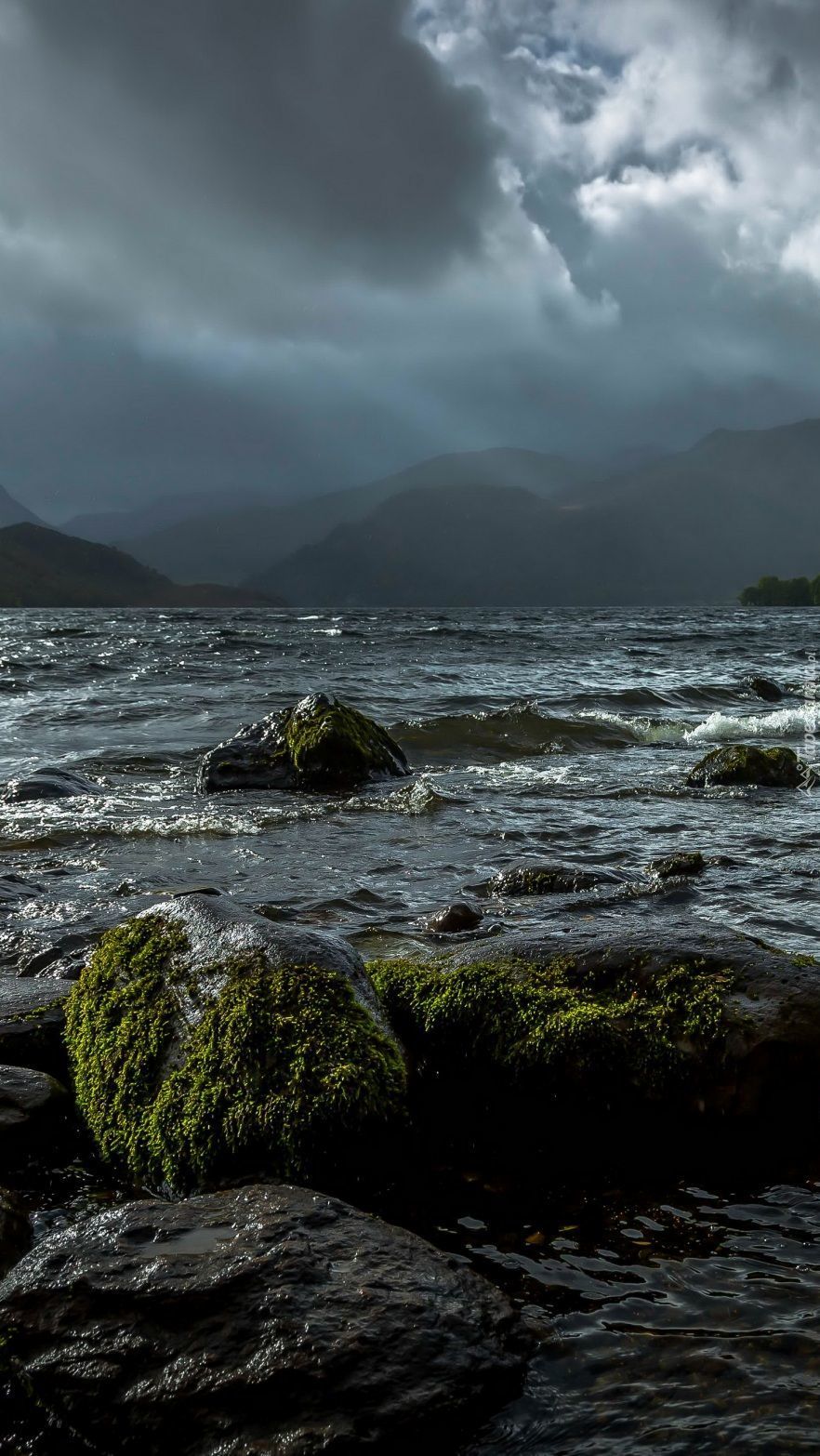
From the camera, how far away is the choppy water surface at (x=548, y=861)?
106 inches

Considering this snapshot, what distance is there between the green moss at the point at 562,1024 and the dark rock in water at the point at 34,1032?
160 cm

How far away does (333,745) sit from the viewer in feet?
40.8

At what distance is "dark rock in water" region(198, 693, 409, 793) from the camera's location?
1232cm

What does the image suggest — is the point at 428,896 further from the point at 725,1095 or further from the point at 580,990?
the point at 725,1095

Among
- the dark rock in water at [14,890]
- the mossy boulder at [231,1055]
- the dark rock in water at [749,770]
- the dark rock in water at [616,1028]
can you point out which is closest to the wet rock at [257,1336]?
the mossy boulder at [231,1055]

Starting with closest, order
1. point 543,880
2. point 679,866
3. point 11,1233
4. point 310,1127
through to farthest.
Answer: point 11,1233 → point 310,1127 → point 543,880 → point 679,866

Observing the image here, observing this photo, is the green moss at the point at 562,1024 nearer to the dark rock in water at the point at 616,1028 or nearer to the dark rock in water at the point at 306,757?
the dark rock in water at the point at 616,1028

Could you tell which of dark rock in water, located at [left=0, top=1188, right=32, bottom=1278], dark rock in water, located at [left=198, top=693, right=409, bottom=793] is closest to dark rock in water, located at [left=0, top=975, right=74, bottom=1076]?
dark rock in water, located at [left=0, top=1188, right=32, bottom=1278]

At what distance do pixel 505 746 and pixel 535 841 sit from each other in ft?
21.2

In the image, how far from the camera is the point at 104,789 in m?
12.1

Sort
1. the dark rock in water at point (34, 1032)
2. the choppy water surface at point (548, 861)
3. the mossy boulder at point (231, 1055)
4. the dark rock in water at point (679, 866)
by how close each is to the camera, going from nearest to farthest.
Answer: the choppy water surface at point (548, 861) < the mossy boulder at point (231, 1055) < the dark rock in water at point (34, 1032) < the dark rock in water at point (679, 866)

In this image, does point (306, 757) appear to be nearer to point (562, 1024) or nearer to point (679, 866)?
point (679, 866)

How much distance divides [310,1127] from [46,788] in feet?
29.5

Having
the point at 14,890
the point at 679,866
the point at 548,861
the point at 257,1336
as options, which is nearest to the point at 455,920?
the point at 548,861
